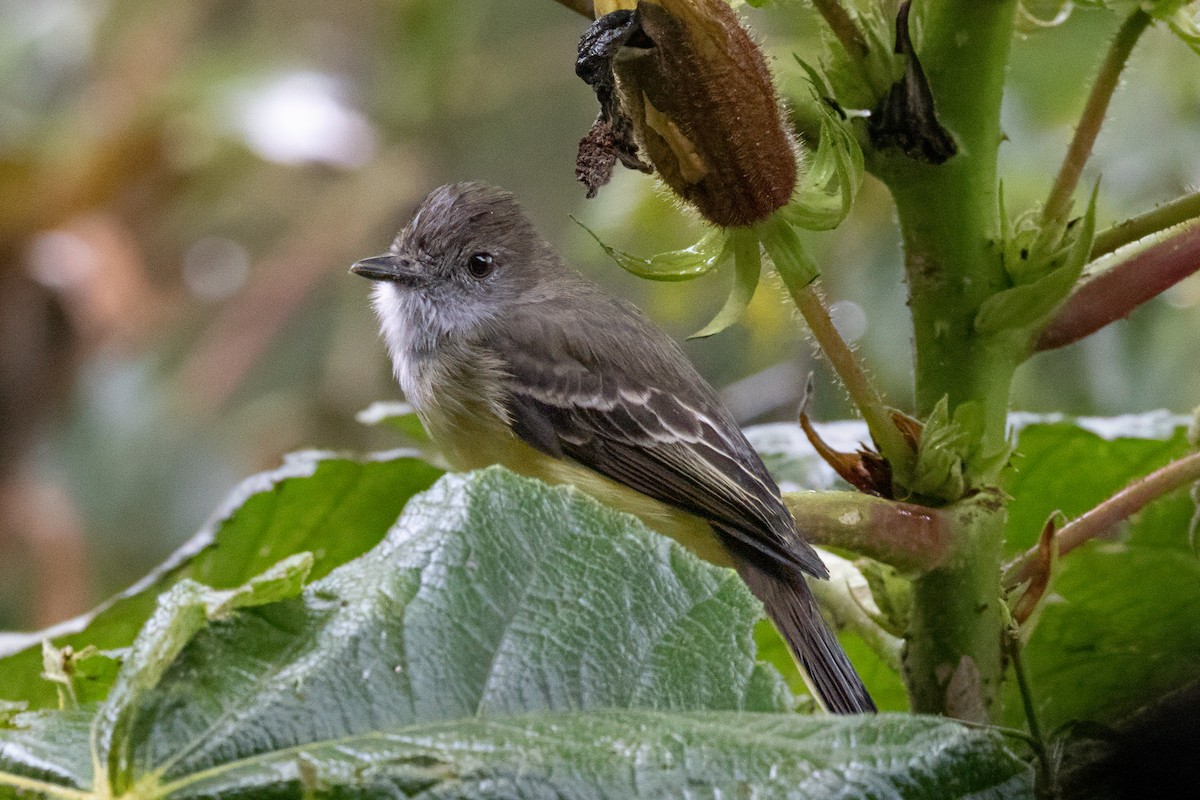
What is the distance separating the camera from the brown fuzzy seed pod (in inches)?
48.9

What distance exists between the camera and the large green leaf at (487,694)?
90 centimetres

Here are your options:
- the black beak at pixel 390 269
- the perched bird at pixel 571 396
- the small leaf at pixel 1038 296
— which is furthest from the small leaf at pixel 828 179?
the black beak at pixel 390 269

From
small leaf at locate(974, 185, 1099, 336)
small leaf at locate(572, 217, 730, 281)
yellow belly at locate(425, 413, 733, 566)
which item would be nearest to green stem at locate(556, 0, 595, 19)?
small leaf at locate(572, 217, 730, 281)

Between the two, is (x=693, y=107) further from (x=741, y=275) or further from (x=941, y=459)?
(x=941, y=459)

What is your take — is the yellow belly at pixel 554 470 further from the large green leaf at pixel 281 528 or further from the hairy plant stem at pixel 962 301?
the hairy plant stem at pixel 962 301

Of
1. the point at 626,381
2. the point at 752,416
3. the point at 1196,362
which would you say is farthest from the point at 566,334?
the point at 1196,362

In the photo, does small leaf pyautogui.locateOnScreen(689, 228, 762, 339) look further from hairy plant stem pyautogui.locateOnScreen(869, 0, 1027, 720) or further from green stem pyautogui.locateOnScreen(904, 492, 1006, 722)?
green stem pyautogui.locateOnScreen(904, 492, 1006, 722)

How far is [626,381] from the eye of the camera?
8.34 feet

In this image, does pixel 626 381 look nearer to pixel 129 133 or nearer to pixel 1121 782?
pixel 1121 782

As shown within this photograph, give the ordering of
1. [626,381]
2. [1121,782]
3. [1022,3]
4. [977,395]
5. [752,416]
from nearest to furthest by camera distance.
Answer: [1121,782] → [977,395] → [1022,3] → [626,381] → [752,416]

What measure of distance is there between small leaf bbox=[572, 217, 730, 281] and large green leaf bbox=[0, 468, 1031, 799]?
13.3 inches

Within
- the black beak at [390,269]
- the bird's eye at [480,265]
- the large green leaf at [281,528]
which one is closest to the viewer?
the large green leaf at [281,528]

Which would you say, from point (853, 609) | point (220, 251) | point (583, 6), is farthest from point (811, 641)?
point (220, 251)

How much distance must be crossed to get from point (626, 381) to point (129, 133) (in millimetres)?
3492
